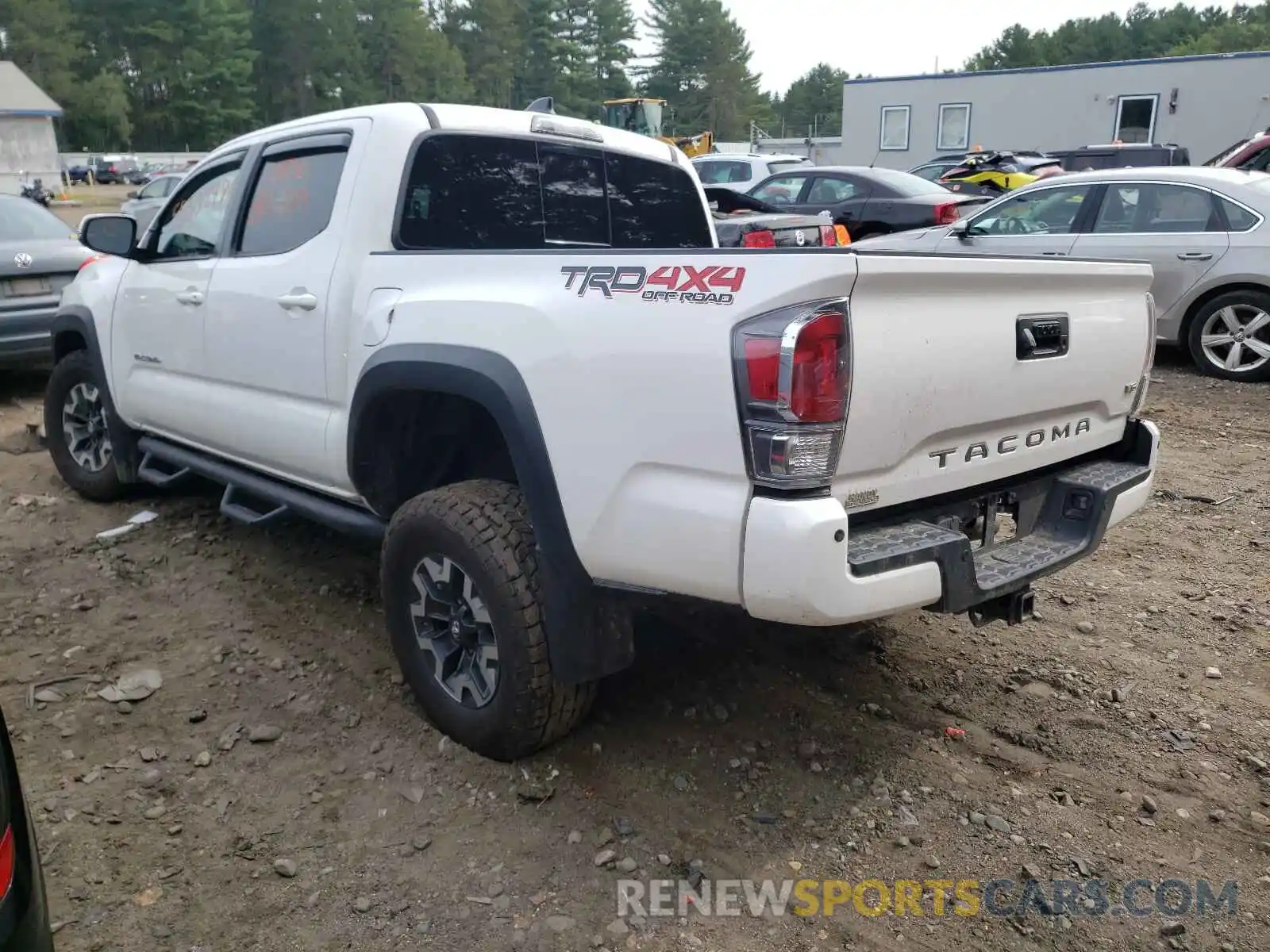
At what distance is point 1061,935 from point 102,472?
5.04 meters

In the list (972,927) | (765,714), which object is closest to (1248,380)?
(765,714)

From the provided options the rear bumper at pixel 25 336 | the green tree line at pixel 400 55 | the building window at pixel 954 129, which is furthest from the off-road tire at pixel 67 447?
the green tree line at pixel 400 55

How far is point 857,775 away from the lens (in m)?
3.01

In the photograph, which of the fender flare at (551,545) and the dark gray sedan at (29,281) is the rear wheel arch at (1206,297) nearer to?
the fender flare at (551,545)

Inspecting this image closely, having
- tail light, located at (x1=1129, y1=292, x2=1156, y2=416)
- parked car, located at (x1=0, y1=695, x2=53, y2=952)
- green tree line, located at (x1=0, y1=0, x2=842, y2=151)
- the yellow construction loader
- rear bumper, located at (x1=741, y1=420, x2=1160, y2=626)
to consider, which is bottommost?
parked car, located at (x1=0, y1=695, x2=53, y2=952)

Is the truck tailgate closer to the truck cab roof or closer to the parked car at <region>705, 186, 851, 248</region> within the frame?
the truck cab roof

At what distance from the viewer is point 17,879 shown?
5.39 ft

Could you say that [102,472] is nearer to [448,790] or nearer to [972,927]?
[448,790]

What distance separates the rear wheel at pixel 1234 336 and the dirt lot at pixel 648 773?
4.02m

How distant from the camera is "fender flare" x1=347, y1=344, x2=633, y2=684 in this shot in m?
2.66

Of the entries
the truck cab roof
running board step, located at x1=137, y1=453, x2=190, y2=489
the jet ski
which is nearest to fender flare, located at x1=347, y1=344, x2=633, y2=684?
the truck cab roof

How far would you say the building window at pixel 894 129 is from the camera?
100 feet

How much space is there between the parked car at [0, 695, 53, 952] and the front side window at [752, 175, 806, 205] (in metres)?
13.3

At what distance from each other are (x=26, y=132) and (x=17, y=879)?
5767 centimetres
